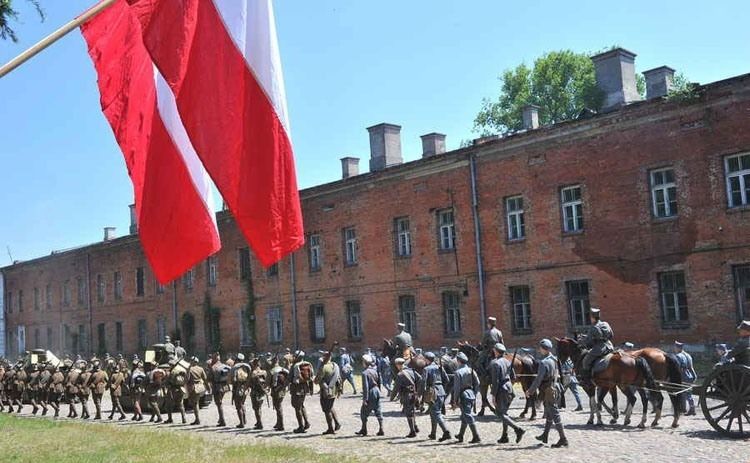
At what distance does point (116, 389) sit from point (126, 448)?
6.75 meters

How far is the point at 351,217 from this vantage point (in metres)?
32.6

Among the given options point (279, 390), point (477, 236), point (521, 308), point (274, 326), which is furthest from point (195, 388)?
point (274, 326)

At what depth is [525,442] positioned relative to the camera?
12195 millimetres

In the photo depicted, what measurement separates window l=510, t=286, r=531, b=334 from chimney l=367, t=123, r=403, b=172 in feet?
33.2

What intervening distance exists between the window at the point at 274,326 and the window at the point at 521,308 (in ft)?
44.3

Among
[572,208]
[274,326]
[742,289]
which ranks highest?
[572,208]

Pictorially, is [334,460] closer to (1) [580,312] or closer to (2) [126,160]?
(2) [126,160]

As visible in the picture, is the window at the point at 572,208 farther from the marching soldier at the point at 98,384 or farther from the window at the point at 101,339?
the window at the point at 101,339

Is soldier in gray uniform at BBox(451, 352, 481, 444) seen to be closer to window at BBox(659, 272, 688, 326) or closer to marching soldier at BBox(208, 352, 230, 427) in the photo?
marching soldier at BBox(208, 352, 230, 427)

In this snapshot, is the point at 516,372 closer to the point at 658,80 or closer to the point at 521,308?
the point at 521,308

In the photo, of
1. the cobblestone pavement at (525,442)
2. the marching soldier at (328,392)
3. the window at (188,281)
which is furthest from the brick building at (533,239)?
the marching soldier at (328,392)

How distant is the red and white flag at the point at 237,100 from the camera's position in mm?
7582

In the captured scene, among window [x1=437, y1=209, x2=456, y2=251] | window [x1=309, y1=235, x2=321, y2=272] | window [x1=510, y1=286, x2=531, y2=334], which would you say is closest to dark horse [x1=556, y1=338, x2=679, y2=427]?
window [x1=510, y1=286, x2=531, y2=334]

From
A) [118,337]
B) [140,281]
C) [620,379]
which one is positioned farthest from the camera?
[118,337]
